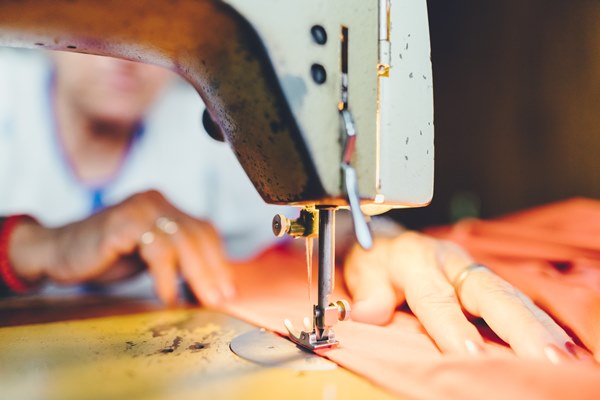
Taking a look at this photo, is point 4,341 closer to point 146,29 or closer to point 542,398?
point 146,29

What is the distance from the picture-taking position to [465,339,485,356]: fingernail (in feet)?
1.80

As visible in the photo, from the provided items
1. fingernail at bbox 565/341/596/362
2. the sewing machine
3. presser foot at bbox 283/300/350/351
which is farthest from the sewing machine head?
fingernail at bbox 565/341/596/362

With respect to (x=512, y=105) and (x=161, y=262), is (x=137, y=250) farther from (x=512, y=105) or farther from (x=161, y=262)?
(x=512, y=105)

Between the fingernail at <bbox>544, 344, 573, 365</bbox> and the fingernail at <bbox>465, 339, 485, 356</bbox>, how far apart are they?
2.6 inches

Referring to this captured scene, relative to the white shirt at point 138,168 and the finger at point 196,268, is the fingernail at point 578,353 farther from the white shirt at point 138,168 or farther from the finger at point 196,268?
the white shirt at point 138,168

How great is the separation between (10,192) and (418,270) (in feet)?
3.94

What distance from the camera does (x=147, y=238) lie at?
3.08 ft

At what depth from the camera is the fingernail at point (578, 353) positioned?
0.55 metres

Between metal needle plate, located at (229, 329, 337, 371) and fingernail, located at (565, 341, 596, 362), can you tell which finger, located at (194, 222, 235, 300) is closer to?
metal needle plate, located at (229, 329, 337, 371)

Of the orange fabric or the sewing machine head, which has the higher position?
the sewing machine head

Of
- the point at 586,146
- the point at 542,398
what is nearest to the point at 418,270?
the point at 542,398

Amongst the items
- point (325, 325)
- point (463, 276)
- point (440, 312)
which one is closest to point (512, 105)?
A: point (463, 276)

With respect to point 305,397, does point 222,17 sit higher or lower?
higher

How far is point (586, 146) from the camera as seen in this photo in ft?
4.83
